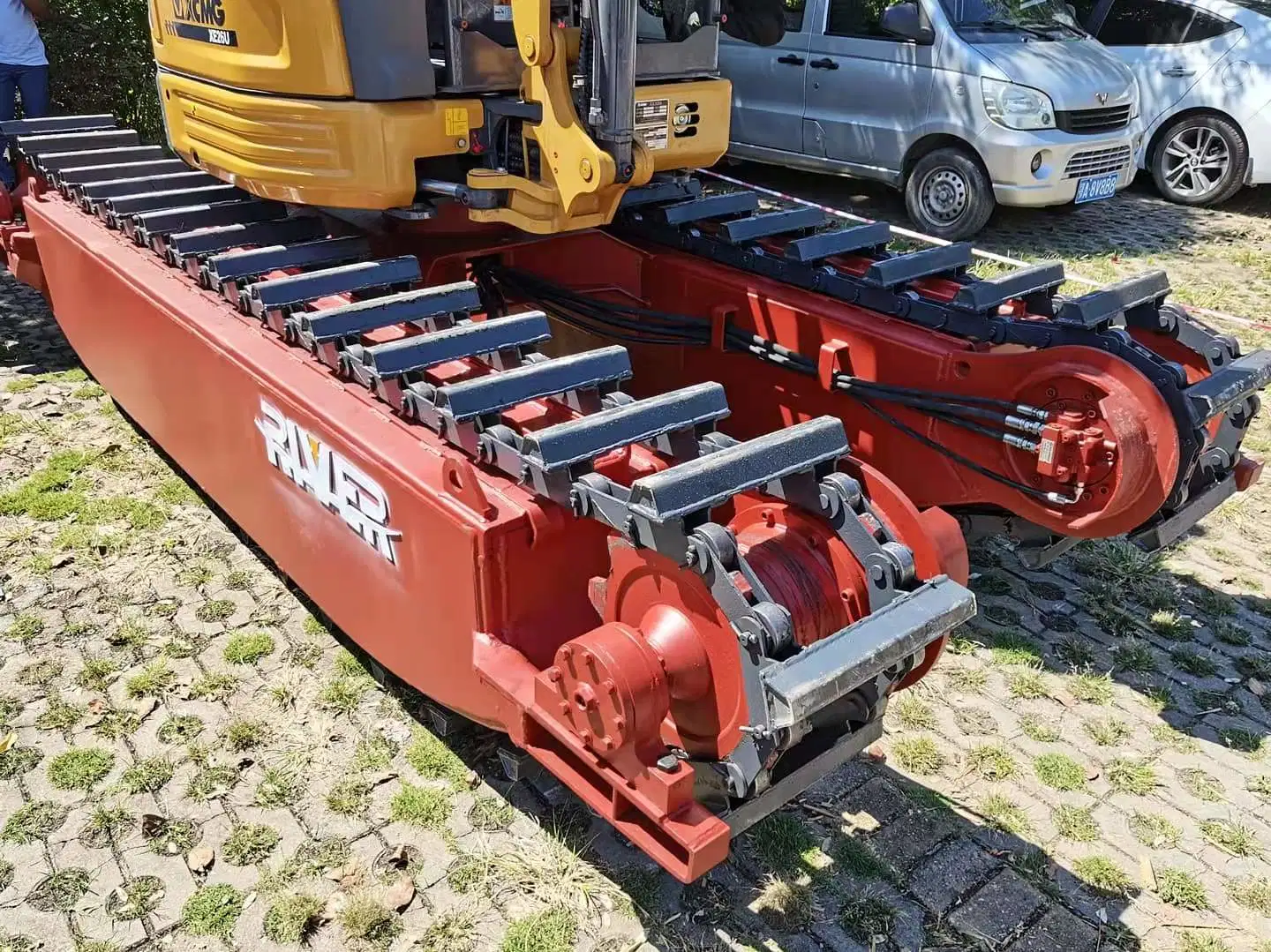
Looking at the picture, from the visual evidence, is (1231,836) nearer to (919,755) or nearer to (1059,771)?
(1059,771)

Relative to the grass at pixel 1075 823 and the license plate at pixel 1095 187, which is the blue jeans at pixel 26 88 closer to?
the grass at pixel 1075 823

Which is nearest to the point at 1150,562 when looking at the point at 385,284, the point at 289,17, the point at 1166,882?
the point at 1166,882

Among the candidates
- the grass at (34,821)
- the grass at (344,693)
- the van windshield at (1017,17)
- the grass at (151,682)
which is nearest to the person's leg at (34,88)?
the grass at (151,682)

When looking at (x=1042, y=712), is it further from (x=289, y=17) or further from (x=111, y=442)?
(x=111, y=442)

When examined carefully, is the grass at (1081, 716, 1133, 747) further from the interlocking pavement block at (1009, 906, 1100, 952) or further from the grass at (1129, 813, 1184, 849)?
the interlocking pavement block at (1009, 906, 1100, 952)

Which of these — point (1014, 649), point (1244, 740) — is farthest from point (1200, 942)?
point (1014, 649)

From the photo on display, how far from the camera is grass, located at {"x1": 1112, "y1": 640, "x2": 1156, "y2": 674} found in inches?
170

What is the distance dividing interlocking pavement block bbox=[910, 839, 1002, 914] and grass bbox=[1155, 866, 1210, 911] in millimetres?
481

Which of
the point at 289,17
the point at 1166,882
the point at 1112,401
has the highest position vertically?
the point at 289,17

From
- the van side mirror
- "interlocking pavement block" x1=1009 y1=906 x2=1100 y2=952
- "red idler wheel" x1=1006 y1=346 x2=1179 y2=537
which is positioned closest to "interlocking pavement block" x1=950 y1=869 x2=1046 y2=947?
"interlocking pavement block" x1=1009 y1=906 x2=1100 y2=952

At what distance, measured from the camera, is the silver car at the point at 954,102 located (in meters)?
9.17

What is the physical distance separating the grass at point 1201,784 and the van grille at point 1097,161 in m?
6.84

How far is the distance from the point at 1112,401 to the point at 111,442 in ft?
15.7

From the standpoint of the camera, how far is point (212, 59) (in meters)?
4.21
